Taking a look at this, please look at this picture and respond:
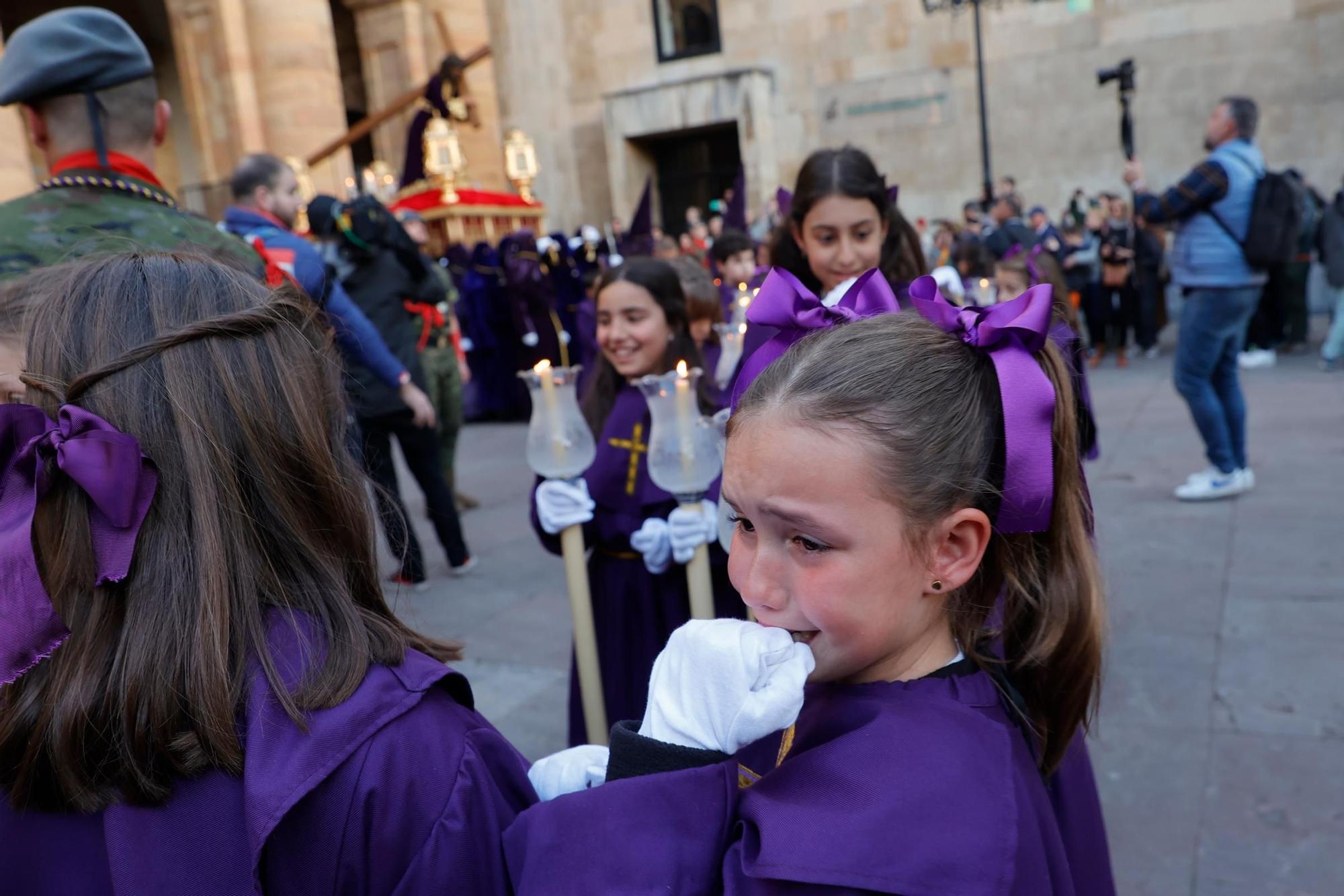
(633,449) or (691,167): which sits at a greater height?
(691,167)

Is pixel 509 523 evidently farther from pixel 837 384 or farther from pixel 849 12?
pixel 849 12

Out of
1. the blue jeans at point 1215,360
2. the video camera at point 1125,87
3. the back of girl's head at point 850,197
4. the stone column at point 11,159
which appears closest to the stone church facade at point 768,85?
the video camera at point 1125,87

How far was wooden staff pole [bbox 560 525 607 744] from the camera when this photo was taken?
228 centimetres

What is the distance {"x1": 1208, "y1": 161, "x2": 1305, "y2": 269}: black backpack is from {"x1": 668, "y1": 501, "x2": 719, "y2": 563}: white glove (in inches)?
160

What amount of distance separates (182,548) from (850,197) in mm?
2245

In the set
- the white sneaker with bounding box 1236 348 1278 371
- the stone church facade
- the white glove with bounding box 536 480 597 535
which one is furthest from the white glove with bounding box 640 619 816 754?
the stone church facade

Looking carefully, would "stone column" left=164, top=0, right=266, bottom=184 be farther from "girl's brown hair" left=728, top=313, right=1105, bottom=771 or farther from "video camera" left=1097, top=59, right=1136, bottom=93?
"girl's brown hair" left=728, top=313, right=1105, bottom=771

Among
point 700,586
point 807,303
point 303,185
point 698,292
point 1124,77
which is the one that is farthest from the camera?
point 303,185

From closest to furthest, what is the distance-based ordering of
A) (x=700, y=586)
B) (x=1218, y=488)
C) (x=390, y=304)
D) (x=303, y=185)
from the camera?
(x=700, y=586) → (x=1218, y=488) → (x=390, y=304) → (x=303, y=185)

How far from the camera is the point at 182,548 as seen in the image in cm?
106

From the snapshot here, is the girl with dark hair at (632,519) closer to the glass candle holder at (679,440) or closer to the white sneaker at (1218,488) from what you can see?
the glass candle holder at (679,440)

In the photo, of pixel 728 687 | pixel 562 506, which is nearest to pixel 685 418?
pixel 562 506

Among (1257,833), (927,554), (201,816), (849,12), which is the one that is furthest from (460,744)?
(849,12)

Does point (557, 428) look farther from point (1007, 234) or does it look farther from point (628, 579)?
point (1007, 234)
